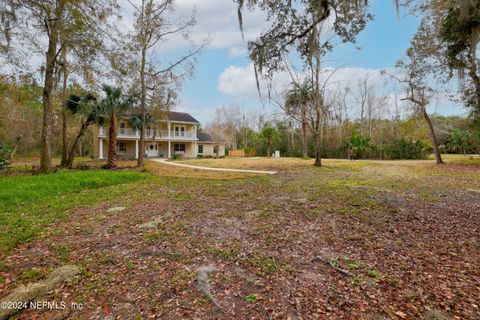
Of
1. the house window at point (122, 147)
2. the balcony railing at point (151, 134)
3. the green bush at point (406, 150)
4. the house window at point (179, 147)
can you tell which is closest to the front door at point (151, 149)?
the balcony railing at point (151, 134)

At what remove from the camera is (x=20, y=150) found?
30.9 meters

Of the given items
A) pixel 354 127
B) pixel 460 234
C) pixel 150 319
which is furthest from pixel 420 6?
pixel 354 127

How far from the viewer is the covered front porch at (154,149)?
80.8ft

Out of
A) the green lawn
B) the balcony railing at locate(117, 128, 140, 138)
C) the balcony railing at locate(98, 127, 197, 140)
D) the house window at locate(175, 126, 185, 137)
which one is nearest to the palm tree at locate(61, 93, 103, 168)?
the green lawn

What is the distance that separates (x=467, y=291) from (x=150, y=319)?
294 centimetres

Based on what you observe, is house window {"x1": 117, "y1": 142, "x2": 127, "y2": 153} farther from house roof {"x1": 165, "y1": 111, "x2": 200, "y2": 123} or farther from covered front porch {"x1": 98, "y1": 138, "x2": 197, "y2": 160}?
house roof {"x1": 165, "y1": 111, "x2": 200, "y2": 123}

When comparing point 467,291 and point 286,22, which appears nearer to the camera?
point 467,291

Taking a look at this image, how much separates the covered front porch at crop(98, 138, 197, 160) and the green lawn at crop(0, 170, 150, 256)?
1719 cm

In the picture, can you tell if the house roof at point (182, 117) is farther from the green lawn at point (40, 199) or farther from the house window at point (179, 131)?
the green lawn at point (40, 199)

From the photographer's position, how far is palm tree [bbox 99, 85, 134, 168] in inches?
481

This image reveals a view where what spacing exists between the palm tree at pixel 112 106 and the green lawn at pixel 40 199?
5084mm

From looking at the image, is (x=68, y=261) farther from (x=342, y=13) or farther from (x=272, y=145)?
(x=272, y=145)

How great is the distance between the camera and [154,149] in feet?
88.4

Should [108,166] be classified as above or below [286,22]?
below
